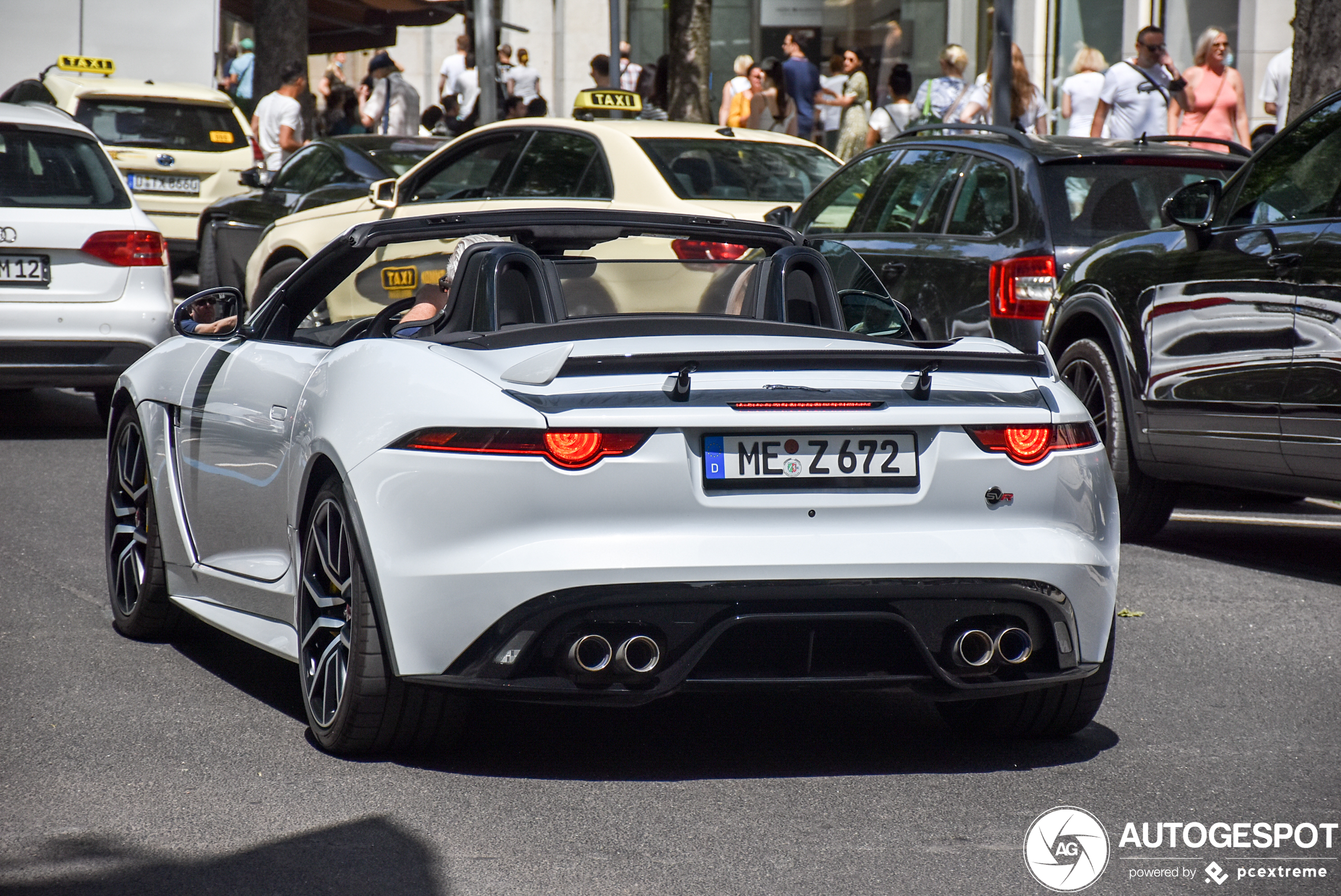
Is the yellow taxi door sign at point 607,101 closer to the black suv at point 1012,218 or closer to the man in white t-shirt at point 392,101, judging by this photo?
the black suv at point 1012,218

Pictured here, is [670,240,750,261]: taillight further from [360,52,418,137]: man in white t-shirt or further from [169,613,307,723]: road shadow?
[360,52,418,137]: man in white t-shirt

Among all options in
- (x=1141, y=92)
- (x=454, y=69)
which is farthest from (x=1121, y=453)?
(x=454, y=69)

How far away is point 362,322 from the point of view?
5.56 meters

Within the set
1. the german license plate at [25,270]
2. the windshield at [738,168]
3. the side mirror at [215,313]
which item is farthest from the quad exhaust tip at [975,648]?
the german license plate at [25,270]

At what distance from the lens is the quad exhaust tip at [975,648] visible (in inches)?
172

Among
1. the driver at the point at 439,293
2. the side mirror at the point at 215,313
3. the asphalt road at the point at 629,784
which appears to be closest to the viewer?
the asphalt road at the point at 629,784

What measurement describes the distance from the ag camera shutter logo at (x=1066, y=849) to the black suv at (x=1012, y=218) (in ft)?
16.8

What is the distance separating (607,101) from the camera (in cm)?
1504

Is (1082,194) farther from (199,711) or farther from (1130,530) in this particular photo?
(199,711)

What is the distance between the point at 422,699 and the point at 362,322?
1.48 meters

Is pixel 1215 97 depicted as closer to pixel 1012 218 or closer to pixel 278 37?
pixel 1012 218

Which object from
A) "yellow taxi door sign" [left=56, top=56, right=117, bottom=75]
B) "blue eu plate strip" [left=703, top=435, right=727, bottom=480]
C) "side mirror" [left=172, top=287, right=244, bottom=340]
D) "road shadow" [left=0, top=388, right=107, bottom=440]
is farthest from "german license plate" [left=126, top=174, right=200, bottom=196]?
"blue eu plate strip" [left=703, top=435, right=727, bottom=480]

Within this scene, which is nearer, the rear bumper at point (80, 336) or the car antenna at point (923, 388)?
the car antenna at point (923, 388)

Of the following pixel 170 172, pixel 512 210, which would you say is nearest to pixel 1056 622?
pixel 512 210
